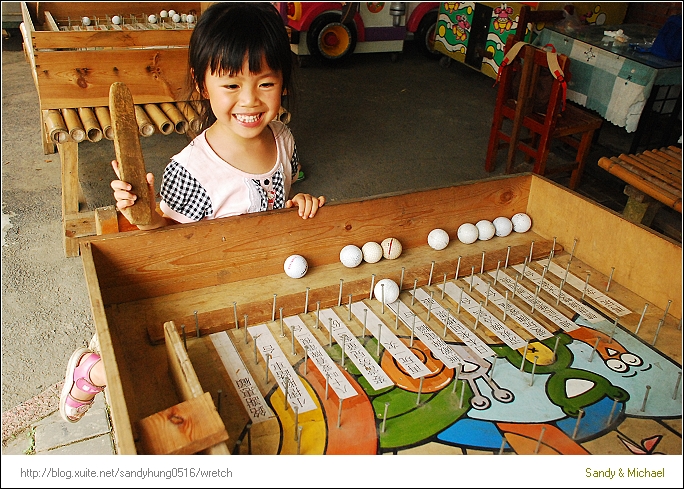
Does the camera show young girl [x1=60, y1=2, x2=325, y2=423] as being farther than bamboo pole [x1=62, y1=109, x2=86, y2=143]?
No

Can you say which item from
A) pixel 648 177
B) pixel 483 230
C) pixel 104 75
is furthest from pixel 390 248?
pixel 104 75

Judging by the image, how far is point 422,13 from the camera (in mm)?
6219

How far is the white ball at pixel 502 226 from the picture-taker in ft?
5.65

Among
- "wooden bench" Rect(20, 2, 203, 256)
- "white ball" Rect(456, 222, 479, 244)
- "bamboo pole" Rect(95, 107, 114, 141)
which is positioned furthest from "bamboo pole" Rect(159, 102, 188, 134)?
"white ball" Rect(456, 222, 479, 244)

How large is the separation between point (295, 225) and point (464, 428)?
64 cm

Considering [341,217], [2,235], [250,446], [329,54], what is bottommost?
[2,235]

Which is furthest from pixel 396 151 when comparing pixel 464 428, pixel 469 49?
pixel 464 428

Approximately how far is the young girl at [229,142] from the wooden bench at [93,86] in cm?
124

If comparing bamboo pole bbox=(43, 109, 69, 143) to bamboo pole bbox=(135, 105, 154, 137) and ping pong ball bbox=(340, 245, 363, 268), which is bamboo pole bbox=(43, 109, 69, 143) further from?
ping pong ball bbox=(340, 245, 363, 268)

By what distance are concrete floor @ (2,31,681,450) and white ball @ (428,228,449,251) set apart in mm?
374

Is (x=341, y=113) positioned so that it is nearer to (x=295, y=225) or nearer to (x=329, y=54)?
(x=329, y=54)

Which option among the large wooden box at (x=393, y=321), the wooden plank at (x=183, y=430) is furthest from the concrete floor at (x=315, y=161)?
the wooden plank at (x=183, y=430)

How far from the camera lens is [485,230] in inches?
66.5

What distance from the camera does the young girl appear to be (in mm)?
1377
